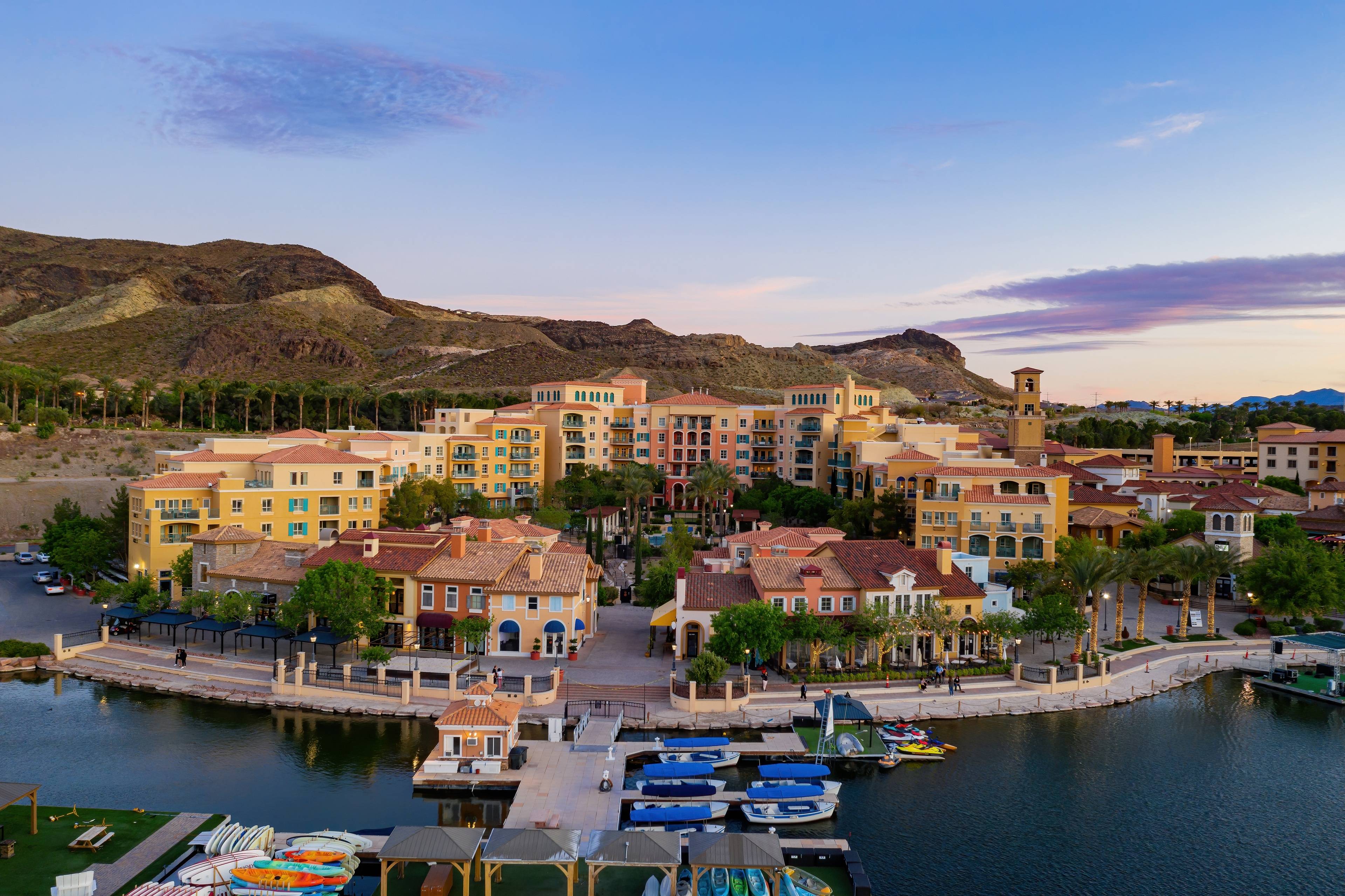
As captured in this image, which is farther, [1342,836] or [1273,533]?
[1273,533]

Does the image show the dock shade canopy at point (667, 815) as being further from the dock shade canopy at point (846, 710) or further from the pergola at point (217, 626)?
the pergola at point (217, 626)

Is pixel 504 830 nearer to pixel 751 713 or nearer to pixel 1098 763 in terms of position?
pixel 751 713

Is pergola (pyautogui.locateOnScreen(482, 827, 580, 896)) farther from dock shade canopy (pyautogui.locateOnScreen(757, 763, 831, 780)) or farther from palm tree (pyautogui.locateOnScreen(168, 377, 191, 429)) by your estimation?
palm tree (pyautogui.locateOnScreen(168, 377, 191, 429))

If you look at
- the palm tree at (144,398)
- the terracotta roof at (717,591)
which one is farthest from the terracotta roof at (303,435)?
the terracotta roof at (717,591)

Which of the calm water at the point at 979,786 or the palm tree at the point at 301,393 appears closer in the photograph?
the calm water at the point at 979,786

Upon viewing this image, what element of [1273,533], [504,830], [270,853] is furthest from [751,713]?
[1273,533]

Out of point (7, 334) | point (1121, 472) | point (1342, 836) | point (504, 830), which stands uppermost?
point (7, 334)
